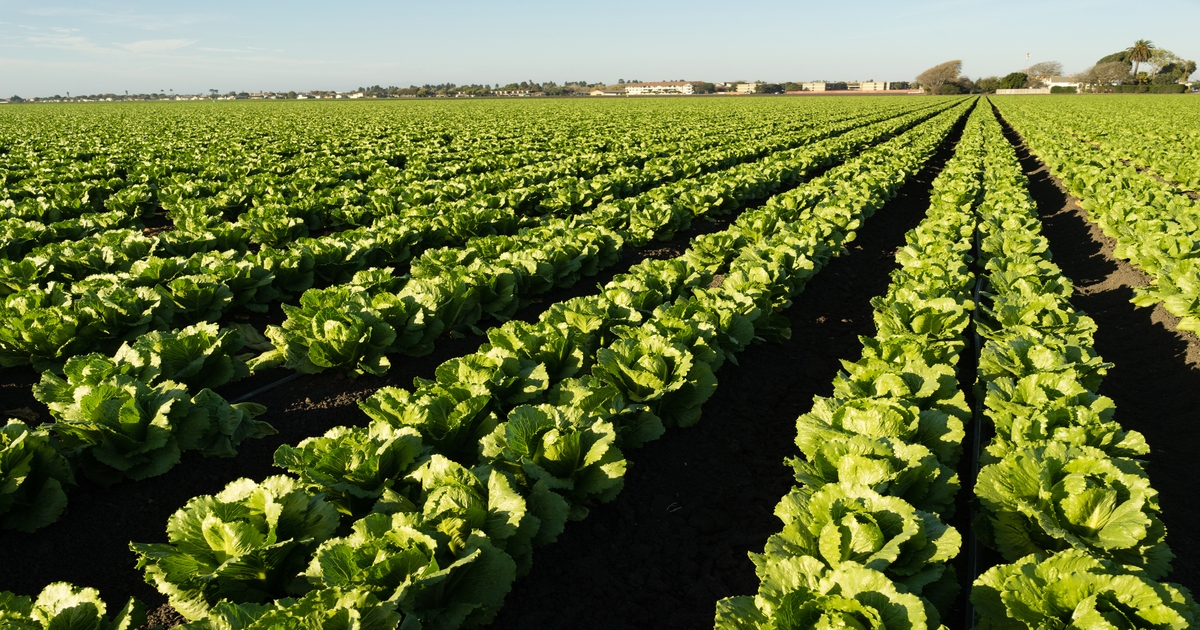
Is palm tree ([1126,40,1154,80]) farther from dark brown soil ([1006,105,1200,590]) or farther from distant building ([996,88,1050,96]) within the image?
dark brown soil ([1006,105,1200,590])

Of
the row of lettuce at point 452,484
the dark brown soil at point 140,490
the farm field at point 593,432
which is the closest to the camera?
the row of lettuce at point 452,484

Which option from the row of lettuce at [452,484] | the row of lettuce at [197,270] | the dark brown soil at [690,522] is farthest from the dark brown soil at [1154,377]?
the row of lettuce at [197,270]

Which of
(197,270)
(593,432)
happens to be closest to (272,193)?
(197,270)

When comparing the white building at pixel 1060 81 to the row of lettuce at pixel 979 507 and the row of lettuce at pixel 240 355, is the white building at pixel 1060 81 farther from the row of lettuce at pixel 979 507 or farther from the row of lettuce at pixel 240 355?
the row of lettuce at pixel 979 507

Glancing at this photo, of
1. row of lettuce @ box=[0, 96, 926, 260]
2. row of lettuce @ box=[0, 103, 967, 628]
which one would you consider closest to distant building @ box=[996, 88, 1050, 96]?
row of lettuce @ box=[0, 96, 926, 260]

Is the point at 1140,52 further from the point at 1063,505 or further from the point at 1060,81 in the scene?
the point at 1063,505

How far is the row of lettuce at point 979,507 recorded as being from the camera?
255cm

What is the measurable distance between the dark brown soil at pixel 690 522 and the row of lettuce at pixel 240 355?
1653mm

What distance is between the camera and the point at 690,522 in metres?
4.25

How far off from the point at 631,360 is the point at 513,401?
954 mm

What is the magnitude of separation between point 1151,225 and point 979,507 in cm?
854

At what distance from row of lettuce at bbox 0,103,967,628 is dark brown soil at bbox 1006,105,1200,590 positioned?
3.27 metres

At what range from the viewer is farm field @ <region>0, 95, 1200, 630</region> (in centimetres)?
292

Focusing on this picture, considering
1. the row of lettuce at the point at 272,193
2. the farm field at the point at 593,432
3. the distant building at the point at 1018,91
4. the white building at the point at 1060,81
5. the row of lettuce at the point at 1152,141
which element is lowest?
the farm field at the point at 593,432
